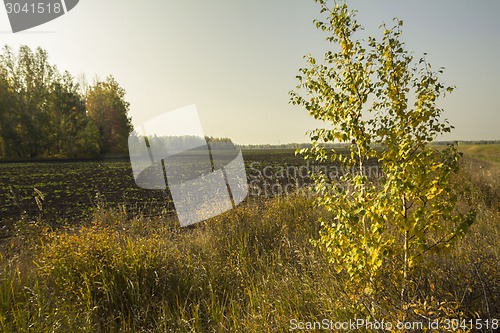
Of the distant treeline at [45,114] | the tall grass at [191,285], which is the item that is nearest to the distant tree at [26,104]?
the distant treeline at [45,114]

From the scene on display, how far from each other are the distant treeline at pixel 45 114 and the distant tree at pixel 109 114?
0.16m

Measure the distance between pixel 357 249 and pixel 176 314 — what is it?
249cm

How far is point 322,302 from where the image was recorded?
3.36m

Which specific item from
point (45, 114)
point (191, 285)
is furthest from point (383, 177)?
point (45, 114)

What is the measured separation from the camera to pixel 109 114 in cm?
5256

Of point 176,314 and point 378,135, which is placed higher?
point 378,135

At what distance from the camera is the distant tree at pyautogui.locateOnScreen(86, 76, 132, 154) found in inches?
2040

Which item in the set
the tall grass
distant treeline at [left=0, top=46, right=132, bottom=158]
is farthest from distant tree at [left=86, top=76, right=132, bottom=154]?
the tall grass

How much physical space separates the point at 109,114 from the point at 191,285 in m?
54.8

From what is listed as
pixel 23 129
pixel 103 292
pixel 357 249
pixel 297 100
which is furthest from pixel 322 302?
pixel 23 129

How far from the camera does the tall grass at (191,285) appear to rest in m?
3.18

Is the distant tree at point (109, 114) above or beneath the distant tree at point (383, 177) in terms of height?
above

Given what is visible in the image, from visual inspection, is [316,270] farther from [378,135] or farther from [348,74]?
[348,74]

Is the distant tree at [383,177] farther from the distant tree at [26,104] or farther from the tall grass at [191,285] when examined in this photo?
the distant tree at [26,104]
